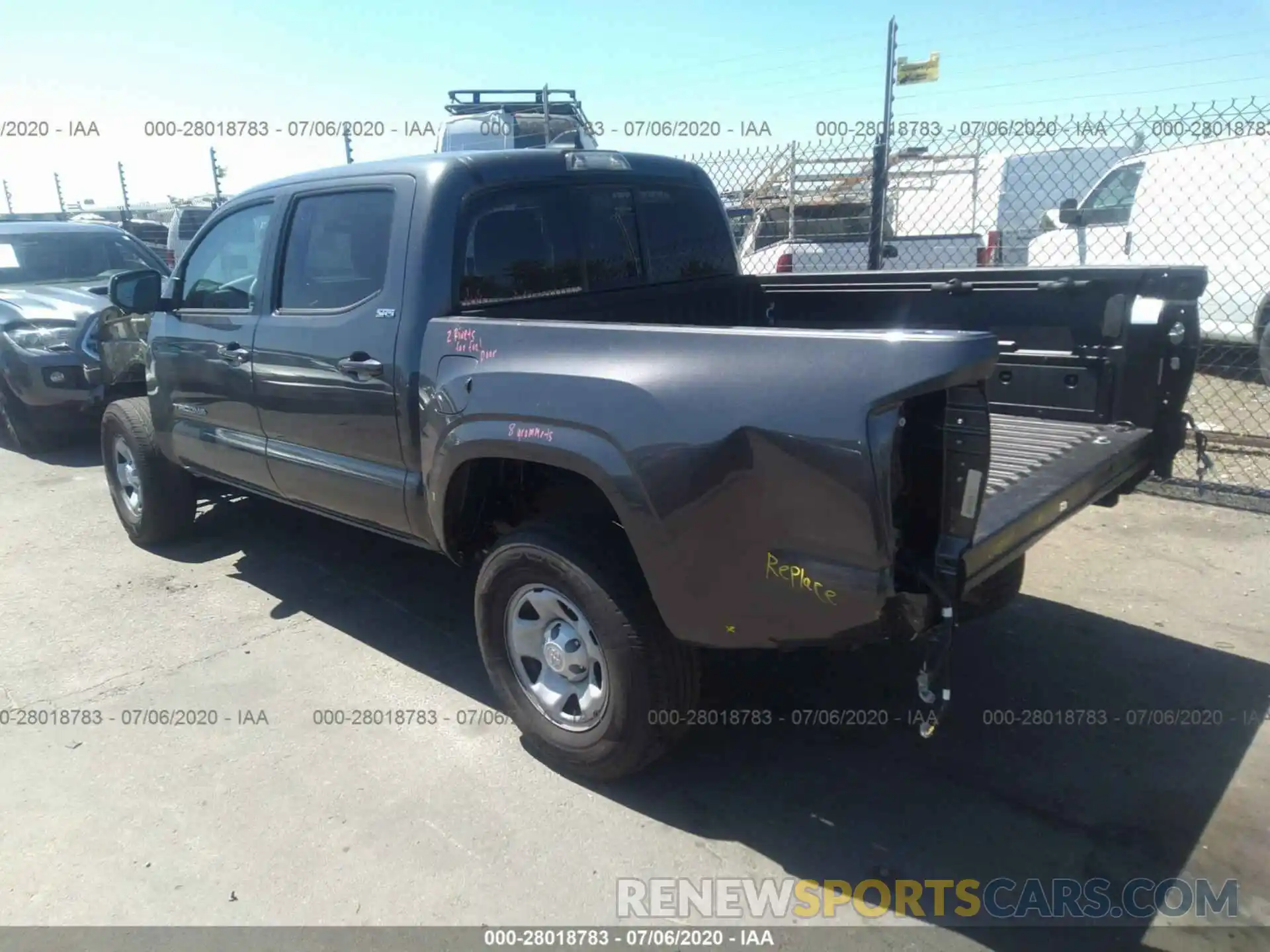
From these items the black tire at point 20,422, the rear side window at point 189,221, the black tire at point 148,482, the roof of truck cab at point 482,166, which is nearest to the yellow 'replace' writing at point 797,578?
the roof of truck cab at point 482,166

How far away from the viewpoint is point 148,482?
5480 millimetres

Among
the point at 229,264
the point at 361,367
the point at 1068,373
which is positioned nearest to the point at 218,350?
the point at 229,264

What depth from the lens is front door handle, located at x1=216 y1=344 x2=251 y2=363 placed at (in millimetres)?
4355

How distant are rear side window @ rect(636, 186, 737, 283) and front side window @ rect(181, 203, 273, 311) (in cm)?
172

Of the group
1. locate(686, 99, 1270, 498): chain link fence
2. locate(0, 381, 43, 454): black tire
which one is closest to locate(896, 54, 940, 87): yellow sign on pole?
locate(686, 99, 1270, 498): chain link fence

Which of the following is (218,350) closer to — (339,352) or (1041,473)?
(339,352)

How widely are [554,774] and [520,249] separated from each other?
197 cm

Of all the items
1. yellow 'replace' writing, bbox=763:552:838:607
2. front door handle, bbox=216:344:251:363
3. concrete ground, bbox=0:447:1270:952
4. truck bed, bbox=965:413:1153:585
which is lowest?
concrete ground, bbox=0:447:1270:952

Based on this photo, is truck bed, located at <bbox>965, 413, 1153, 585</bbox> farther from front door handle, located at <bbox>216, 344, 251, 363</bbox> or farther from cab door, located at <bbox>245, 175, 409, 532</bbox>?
front door handle, located at <bbox>216, 344, 251, 363</bbox>

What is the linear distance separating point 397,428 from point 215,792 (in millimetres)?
1420

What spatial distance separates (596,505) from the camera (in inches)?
124

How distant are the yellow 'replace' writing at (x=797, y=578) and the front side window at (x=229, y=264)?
2951 mm

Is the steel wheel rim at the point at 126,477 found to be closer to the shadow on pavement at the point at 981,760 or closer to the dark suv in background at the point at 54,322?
Result: the dark suv in background at the point at 54,322

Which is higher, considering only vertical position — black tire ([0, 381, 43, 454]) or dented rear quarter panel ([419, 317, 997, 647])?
dented rear quarter panel ([419, 317, 997, 647])
